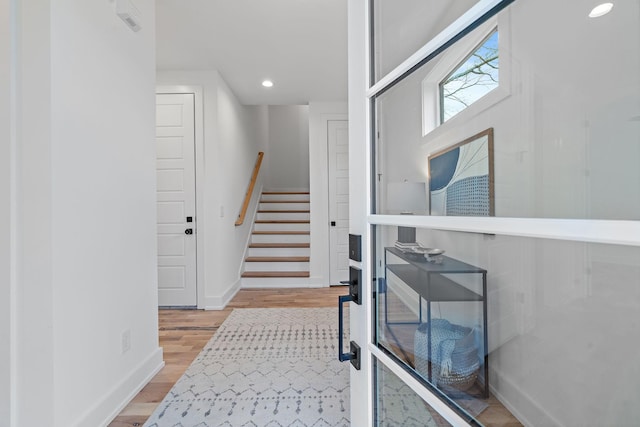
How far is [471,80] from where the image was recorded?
512 mm

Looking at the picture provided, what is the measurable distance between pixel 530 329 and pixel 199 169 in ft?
11.5

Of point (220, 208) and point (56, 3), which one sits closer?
point (56, 3)

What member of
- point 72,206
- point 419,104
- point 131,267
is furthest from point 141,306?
point 419,104

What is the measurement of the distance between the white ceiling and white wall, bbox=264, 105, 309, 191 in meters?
3.44

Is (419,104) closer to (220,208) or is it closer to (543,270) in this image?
(543,270)

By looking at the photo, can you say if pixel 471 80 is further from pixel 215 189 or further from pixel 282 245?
pixel 282 245

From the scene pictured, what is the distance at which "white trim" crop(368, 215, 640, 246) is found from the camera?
0.31 metres

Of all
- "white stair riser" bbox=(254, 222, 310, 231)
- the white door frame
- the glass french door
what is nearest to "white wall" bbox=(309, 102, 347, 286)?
"white stair riser" bbox=(254, 222, 310, 231)

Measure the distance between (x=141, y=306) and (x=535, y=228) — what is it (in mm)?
2137

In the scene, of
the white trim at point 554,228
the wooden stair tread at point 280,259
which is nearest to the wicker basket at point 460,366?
the white trim at point 554,228

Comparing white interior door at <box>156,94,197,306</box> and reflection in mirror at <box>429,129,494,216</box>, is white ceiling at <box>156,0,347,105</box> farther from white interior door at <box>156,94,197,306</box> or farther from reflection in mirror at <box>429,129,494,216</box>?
reflection in mirror at <box>429,129,494,216</box>

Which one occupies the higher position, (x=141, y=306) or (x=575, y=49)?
(x=575, y=49)

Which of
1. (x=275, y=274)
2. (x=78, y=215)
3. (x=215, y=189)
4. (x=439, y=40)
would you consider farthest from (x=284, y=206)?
(x=439, y=40)

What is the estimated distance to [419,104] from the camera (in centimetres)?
63
